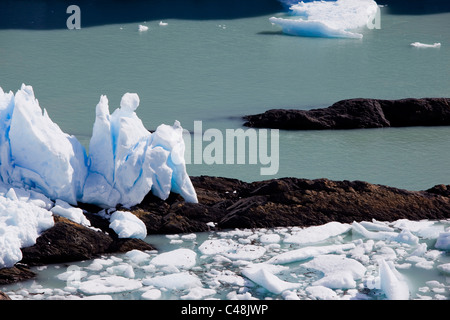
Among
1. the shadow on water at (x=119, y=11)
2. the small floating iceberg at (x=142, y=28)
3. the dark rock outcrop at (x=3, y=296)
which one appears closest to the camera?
the dark rock outcrop at (x=3, y=296)

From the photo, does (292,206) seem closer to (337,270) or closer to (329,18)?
(337,270)

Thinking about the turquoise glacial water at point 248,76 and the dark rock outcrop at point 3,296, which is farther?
the turquoise glacial water at point 248,76

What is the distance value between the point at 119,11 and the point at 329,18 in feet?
11.4

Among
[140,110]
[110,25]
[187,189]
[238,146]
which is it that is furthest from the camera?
[110,25]

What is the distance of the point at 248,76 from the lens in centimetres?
1009

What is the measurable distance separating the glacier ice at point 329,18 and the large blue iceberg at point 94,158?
6979mm

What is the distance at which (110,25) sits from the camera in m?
13.1

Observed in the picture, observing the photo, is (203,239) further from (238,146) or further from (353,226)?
(238,146)

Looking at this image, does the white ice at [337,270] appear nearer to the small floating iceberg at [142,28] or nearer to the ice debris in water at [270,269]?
the ice debris in water at [270,269]

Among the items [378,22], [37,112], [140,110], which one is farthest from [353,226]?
[378,22]

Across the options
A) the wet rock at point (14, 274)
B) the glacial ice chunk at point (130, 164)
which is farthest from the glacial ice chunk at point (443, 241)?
the wet rock at point (14, 274)

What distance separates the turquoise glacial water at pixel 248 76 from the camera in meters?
7.14

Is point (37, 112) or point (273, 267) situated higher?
point (37, 112)

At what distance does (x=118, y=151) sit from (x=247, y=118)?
9.92 ft
